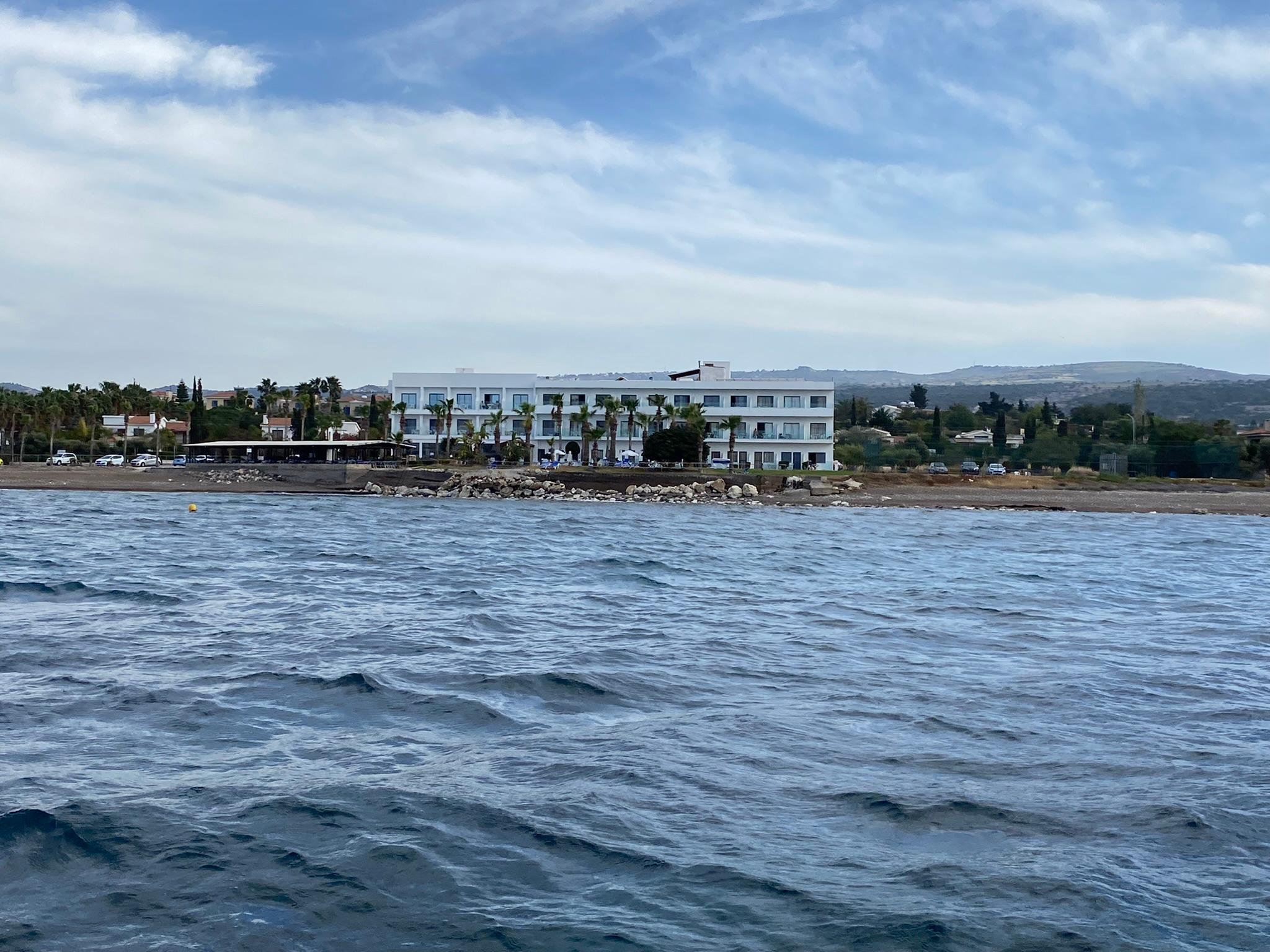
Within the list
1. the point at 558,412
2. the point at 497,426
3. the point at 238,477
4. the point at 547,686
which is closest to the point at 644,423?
the point at 558,412

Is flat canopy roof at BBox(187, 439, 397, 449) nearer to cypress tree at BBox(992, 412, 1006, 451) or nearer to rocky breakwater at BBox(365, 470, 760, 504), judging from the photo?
rocky breakwater at BBox(365, 470, 760, 504)

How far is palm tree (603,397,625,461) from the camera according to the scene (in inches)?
3428

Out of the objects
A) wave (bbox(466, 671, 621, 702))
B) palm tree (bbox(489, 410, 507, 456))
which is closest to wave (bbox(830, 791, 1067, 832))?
wave (bbox(466, 671, 621, 702))

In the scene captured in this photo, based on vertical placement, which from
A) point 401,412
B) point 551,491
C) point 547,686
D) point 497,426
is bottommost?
point 551,491

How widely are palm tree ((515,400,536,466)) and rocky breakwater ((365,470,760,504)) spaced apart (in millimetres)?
15408

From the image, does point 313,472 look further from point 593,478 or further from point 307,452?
point 593,478

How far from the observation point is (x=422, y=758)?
32.9 ft

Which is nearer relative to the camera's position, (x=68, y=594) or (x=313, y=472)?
(x=68, y=594)

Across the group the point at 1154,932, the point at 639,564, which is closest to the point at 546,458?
the point at 639,564

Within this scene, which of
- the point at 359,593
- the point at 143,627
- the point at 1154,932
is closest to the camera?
the point at 1154,932

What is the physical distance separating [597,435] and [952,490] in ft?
84.4

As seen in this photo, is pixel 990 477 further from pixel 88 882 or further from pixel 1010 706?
pixel 88 882

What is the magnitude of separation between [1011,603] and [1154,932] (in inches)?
615

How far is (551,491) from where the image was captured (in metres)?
71.4
